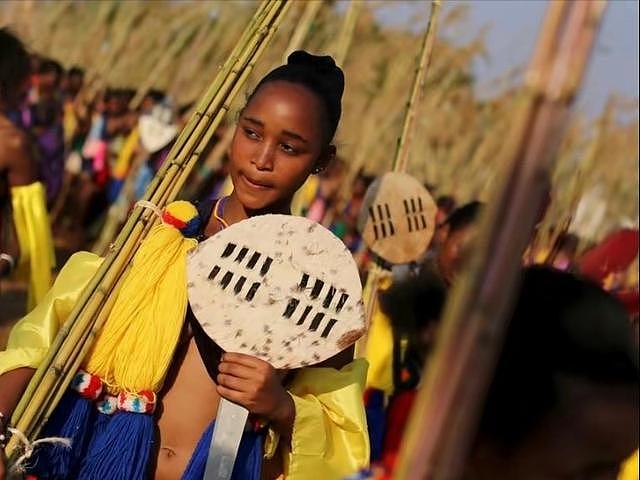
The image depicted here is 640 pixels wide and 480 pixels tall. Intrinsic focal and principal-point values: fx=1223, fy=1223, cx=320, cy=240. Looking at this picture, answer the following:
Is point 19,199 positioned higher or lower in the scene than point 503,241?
higher

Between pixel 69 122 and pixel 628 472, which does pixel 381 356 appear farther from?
pixel 69 122

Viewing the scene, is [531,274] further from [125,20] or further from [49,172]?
[125,20]

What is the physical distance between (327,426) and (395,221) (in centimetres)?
185

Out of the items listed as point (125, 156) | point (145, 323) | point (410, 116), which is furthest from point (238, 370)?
point (125, 156)

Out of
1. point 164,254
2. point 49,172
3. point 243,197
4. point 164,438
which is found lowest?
point 164,438

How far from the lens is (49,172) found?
878cm

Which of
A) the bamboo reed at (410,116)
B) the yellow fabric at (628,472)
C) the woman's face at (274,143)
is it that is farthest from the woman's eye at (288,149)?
the bamboo reed at (410,116)

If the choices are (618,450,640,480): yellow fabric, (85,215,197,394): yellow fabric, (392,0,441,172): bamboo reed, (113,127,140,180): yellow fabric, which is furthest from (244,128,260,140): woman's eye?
(113,127,140,180): yellow fabric

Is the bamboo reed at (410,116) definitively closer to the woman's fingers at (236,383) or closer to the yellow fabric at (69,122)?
the woman's fingers at (236,383)

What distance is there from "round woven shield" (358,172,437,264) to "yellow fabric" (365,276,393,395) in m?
0.24

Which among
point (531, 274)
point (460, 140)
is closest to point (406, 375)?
point (531, 274)

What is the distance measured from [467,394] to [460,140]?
50.6 feet

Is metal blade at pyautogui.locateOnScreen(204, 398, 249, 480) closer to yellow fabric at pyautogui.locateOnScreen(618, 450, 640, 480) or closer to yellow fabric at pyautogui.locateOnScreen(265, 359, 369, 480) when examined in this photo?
yellow fabric at pyautogui.locateOnScreen(265, 359, 369, 480)

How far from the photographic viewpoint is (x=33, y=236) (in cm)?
429
